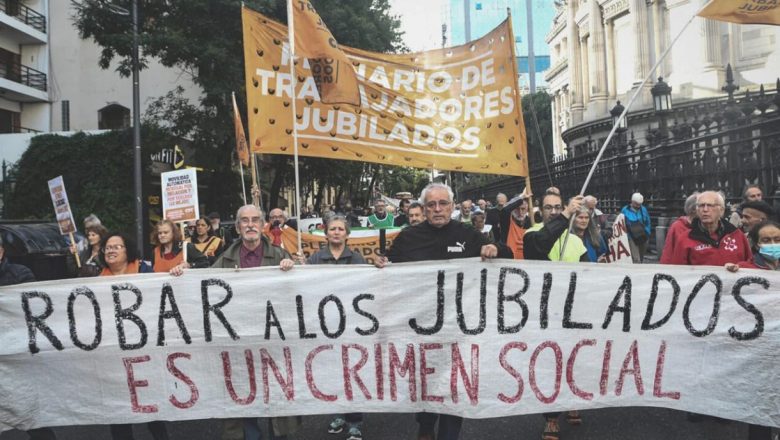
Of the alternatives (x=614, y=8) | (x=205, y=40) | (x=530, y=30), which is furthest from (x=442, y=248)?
(x=530, y=30)

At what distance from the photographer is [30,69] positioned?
32.4 metres

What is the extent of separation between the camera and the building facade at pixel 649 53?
29.5 meters

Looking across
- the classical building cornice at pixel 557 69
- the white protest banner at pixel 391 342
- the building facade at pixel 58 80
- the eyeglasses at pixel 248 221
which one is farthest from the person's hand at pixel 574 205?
the classical building cornice at pixel 557 69

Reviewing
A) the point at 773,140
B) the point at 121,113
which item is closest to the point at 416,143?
the point at 773,140

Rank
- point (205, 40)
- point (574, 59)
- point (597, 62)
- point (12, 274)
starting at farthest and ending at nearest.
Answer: point (574, 59) < point (597, 62) < point (205, 40) < point (12, 274)

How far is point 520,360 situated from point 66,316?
114 inches

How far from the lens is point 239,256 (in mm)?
4758

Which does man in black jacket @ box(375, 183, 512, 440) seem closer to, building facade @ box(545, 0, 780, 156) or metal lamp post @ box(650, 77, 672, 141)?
metal lamp post @ box(650, 77, 672, 141)

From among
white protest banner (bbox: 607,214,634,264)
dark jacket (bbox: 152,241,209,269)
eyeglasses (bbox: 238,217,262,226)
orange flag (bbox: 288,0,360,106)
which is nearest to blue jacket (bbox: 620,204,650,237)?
white protest banner (bbox: 607,214,634,264)

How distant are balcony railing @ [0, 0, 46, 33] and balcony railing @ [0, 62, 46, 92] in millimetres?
2056

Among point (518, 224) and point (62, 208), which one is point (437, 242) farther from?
point (62, 208)

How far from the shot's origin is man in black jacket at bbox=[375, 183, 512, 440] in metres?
4.23

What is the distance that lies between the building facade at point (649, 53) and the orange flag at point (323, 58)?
19842 millimetres

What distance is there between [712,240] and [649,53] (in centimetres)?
3316
